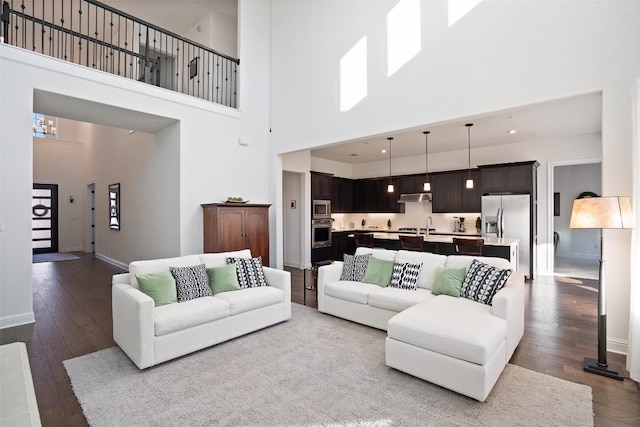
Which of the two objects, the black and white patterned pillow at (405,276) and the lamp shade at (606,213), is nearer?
the lamp shade at (606,213)

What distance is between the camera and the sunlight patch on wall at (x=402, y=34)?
14.3 feet

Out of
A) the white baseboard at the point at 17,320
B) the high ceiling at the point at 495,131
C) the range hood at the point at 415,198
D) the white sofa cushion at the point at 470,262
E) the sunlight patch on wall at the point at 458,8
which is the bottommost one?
the white baseboard at the point at 17,320

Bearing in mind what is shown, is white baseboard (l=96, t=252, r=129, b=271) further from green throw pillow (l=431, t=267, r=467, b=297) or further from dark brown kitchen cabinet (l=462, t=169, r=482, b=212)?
dark brown kitchen cabinet (l=462, t=169, r=482, b=212)

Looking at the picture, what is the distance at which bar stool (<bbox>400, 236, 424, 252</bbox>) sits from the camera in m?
5.47

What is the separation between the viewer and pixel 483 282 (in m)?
3.20

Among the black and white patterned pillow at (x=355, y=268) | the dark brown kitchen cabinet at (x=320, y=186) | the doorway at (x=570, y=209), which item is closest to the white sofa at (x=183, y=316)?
the black and white patterned pillow at (x=355, y=268)

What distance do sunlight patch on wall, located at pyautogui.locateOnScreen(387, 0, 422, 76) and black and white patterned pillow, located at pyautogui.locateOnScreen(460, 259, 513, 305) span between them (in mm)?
2999

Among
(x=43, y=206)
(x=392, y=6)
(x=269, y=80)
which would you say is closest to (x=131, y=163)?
(x=269, y=80)

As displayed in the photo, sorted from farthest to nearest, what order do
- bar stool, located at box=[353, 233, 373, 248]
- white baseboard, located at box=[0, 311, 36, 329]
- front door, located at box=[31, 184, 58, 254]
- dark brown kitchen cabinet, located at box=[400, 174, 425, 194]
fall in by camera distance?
1. front door, located at box=[31, 184, 58, 254]
2. dark brown kitchen cabinet, located at box=[400, 174, 425, 194]
3. bar stool, located at box=[353, 233, 373, 248]
4. white baseboard, located at box=[0, 311, 36, 329]

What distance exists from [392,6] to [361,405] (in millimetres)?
5007

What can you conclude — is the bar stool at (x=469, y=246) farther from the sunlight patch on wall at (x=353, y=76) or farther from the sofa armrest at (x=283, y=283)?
the sofa armrest at (x=283, y=283)

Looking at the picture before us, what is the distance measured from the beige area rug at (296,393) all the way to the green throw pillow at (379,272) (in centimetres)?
94

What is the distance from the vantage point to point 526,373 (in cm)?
270

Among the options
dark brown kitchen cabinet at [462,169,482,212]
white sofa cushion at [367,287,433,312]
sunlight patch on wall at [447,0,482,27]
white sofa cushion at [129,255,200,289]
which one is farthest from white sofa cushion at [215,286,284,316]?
dark brown kitchen cabinet at [462,169,482,212]
